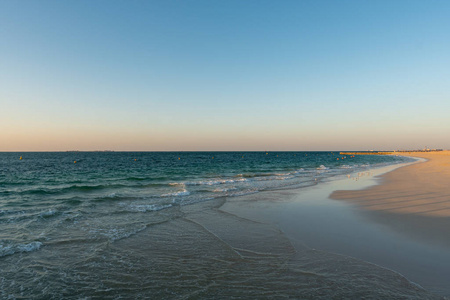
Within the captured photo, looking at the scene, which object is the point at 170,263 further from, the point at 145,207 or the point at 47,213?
the point at 47,213

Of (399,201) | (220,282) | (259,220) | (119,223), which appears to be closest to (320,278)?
(220,282)

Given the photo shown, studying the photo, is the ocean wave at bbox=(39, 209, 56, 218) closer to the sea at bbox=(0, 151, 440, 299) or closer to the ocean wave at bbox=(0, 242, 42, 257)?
the sea at bbox=(0, 151, 440, 299)

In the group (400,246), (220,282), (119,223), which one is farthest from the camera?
(119,223)

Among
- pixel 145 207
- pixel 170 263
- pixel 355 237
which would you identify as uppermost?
pixel 355 237

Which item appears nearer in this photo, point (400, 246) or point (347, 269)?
point (347, 269)

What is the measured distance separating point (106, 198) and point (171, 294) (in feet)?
43.0

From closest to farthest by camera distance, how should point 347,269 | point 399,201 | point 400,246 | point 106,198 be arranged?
1. point 347,269
2. point 400,246
3. point 399,201
4. point 106,198

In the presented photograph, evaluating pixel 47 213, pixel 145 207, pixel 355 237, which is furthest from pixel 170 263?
pixel 47 213

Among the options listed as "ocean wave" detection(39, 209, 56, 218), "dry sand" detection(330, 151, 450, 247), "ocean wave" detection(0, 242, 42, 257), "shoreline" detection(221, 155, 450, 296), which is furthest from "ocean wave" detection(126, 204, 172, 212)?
"dry sand" detection(330, 151, 450, 247)

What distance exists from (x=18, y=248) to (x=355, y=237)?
10640mm

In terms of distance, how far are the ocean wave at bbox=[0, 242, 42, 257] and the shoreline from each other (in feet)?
25.6

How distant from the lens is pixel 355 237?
Answer: 8031 mm

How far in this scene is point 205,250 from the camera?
7.31 m

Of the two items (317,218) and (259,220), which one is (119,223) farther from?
(317,218)
